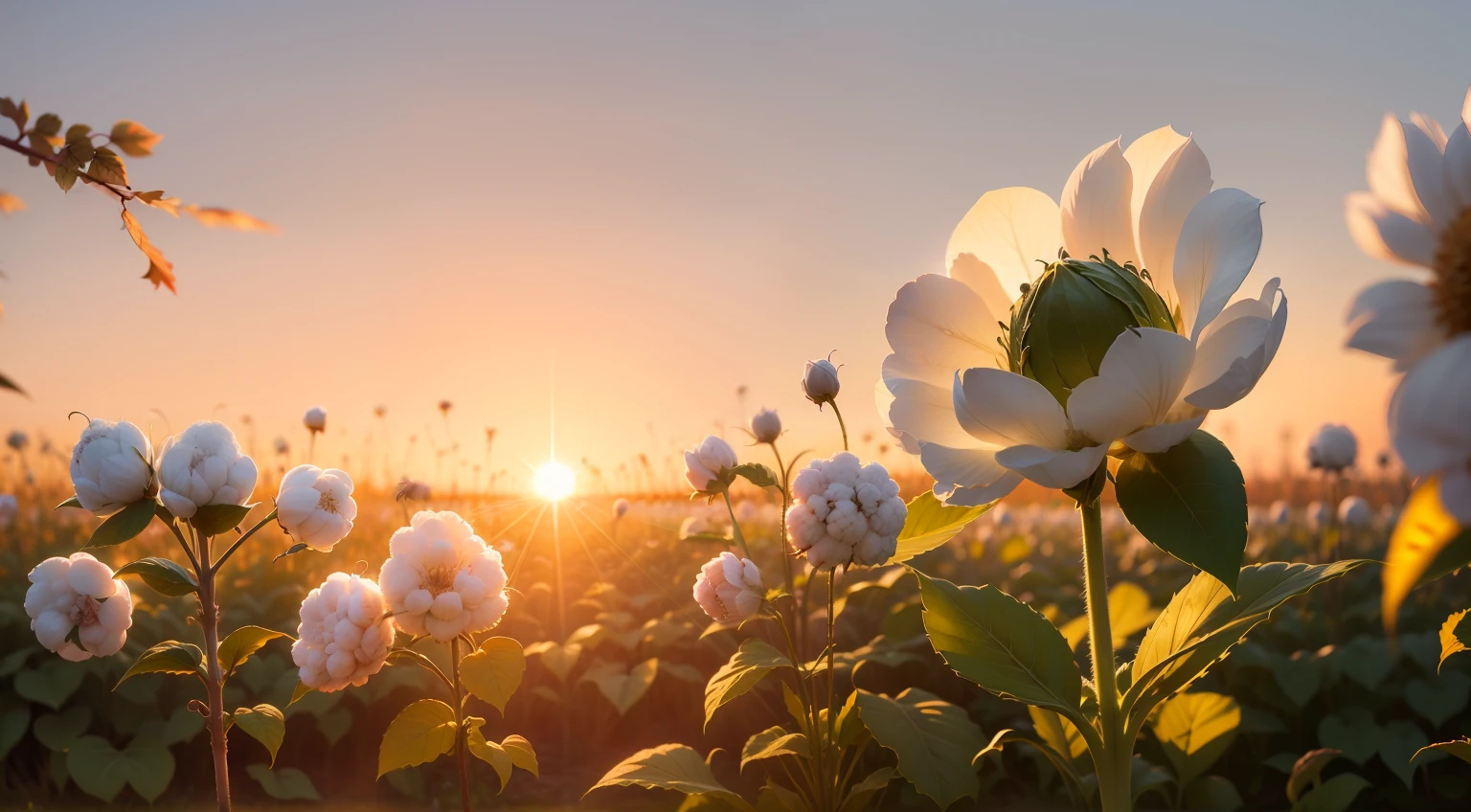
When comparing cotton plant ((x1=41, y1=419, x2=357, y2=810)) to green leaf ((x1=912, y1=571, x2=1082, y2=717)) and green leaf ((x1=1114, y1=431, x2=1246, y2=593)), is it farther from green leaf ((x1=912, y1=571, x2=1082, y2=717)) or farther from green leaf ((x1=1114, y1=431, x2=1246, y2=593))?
green leaf ((x1=1114, y1=431, x2=1246, y2=593))

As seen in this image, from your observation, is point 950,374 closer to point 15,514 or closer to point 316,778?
point 316,778

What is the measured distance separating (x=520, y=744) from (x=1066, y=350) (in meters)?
1.00

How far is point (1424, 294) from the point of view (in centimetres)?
42

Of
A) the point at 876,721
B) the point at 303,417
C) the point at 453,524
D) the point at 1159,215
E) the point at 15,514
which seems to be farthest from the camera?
the point at 15,514

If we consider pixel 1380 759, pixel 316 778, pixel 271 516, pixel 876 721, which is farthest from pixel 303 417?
pixel 1380 759

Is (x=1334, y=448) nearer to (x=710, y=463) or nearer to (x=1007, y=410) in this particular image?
(x=710, y=463)

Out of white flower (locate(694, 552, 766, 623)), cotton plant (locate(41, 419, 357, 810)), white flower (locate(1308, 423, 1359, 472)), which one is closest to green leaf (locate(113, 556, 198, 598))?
cotton plant (locate(41, 419, 357, 810))

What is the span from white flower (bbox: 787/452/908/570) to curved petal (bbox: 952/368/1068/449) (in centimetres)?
51

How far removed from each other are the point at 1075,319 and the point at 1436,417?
0.59 meters

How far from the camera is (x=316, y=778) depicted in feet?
9.39

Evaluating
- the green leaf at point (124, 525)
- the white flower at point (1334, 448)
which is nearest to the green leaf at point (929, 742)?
the green leaf at point (124, 525)

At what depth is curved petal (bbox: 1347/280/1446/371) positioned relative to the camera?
0.41 meters

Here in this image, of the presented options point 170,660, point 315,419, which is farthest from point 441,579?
point 315,419

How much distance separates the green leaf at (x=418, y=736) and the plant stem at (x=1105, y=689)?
926 mm
